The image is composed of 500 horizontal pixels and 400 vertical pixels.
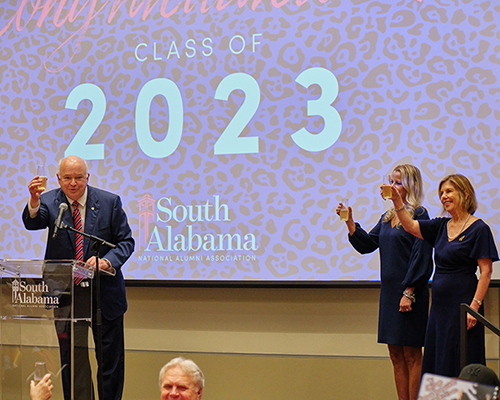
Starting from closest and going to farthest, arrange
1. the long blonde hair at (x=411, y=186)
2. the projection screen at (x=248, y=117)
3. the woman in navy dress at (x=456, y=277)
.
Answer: the woman in navy dress at (x=456, y=277)
the long blonde hair at (x=411, y=186)
the projection screen at (x=248, y=117)

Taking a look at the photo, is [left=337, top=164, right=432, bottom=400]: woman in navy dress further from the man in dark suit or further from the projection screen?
the man in dark suit

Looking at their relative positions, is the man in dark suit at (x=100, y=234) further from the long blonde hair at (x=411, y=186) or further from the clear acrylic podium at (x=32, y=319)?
the long blonde hair at (x=411, y=186)

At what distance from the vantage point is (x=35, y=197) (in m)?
3.14

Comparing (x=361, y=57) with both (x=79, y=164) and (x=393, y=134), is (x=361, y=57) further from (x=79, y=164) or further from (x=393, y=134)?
(x=79, y=164)

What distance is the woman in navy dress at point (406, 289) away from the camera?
3.28m

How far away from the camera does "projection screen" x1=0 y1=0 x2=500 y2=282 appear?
13.1ft

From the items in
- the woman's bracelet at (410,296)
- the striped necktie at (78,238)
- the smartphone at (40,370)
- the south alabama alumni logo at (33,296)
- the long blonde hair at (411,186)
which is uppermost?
the long blonde hair at (411,186)

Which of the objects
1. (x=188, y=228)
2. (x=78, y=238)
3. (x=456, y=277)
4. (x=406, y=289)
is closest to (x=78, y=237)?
(x=78, y=238)

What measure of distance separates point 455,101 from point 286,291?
177 centimetres

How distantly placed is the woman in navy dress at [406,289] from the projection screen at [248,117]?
24.8 inches

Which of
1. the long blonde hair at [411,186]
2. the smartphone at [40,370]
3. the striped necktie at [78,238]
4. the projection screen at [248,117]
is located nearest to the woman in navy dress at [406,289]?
the long blonde hair at [411,186]

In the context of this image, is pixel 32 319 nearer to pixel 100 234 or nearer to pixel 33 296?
pixel 33 296

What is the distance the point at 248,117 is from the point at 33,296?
2247 mm

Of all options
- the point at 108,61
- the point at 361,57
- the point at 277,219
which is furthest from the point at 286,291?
the point at 108,61
